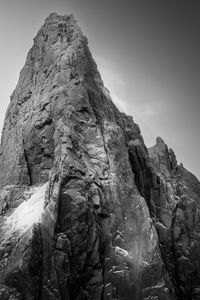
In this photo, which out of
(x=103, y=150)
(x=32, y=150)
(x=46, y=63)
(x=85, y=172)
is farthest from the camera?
(x=46, y=63)

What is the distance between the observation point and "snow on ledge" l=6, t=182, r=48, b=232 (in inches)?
1417

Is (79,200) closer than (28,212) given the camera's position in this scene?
Yes

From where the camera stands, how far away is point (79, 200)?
1388 inches

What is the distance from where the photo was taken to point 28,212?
37750mm

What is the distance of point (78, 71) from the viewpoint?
157 ft

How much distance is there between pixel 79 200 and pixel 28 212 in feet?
18.0

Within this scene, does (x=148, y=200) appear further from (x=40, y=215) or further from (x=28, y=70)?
(x=28, y=70)

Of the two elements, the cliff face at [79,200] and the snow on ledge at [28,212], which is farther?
the snow on ledge at [28,212]

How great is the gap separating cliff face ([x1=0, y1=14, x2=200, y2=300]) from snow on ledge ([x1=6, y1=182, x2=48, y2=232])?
0.13 meters

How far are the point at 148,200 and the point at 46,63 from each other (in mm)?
21092

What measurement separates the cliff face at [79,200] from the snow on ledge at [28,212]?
0.13 m

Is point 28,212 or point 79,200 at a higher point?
point 28,212

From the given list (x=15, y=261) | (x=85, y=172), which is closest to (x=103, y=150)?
(x=85, y=172)

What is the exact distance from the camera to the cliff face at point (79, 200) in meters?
33.6
